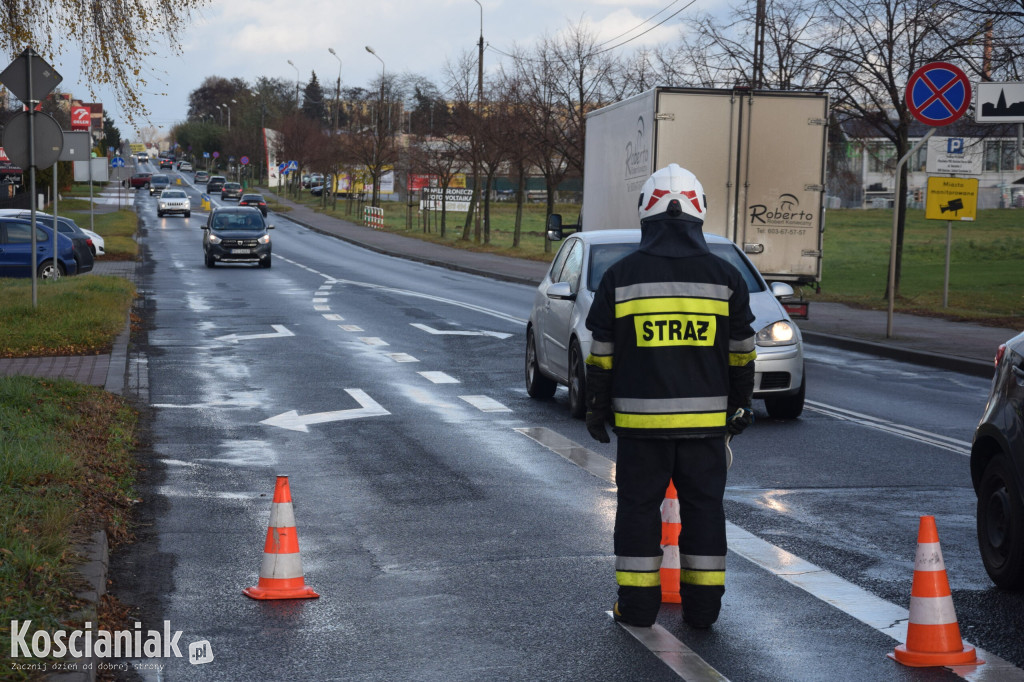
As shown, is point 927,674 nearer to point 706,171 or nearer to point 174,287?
point 706,171

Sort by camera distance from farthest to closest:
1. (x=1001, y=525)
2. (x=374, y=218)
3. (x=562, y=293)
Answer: (x=374, y=218) < (x=562, y=293) < (x=1001, y=525)

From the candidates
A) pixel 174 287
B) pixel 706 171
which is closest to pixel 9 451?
pixel 706 171

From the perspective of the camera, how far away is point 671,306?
519 cm

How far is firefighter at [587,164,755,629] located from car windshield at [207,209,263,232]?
32.7m

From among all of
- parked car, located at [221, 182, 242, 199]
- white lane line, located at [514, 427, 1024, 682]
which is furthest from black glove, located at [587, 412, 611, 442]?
parked car, located at [221, 182, 242, 199]

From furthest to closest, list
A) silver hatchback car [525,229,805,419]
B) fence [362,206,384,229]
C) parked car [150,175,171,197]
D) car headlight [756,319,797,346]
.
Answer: parked car [150,175,171,197] → fence [362,206,384,229] → car headlight [756,319,797,346] → silver hatchback car [525,229,805,419]

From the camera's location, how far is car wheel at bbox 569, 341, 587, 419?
11.0 meters

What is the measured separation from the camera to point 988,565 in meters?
6.06

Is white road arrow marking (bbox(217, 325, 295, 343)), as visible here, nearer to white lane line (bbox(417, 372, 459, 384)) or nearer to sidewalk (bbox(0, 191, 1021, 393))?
sidewalk (bbox(0, 191, 1021, 393))

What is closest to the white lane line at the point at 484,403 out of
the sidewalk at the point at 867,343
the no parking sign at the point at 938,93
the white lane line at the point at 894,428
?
the white lane line at the point at 894,428

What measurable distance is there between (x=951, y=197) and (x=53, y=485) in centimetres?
1938

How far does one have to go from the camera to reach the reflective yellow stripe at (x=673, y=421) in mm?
5180

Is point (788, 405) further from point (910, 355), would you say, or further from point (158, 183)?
point (158, 183)

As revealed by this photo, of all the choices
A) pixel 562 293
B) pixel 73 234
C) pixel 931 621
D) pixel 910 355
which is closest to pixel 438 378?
pixel 562 293
